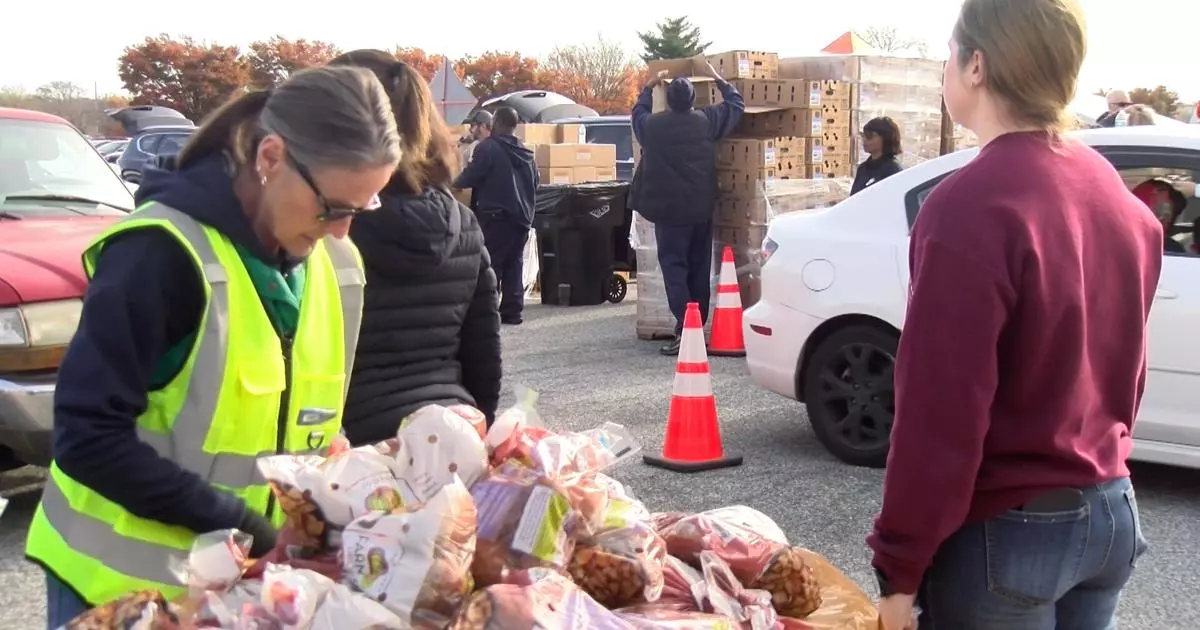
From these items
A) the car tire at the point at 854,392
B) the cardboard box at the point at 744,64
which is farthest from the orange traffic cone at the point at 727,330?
the car tire at the point at 854,392

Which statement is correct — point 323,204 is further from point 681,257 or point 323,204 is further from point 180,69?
point 180,69

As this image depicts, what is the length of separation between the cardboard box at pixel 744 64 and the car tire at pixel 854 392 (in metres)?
4.66

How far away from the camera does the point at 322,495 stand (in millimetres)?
1995

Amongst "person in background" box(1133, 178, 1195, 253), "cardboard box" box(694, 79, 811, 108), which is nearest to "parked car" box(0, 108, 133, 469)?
"person in background" box(1133, 178, 1195, 253)

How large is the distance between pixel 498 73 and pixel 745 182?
4915cm

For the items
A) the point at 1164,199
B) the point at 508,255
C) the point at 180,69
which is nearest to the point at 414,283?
the point at 1164,199

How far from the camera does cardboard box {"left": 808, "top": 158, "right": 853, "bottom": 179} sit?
34.4ft

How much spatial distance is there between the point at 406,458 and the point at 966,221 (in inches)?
41.0

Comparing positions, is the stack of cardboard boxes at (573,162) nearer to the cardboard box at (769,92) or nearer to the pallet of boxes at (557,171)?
the pallet of boxes at (557,171)

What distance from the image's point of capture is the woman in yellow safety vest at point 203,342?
186 cm

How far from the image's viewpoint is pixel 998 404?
2010 mm

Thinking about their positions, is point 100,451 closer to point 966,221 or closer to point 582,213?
point 966,221

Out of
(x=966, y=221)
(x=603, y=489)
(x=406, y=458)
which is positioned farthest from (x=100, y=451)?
(x=966, y=221)

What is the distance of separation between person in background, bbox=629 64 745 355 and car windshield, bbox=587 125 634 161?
774cm
